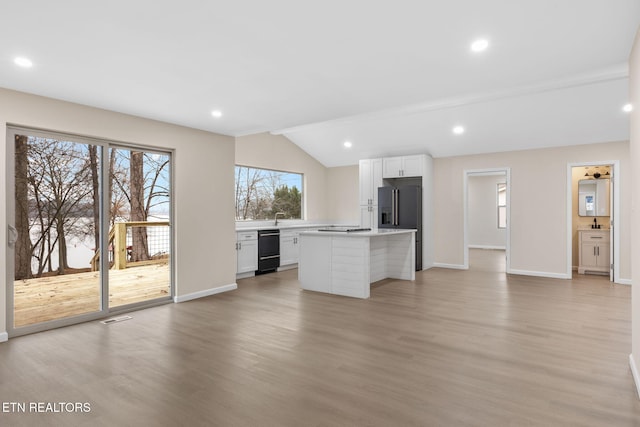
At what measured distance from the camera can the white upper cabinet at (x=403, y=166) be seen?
23.7 ft

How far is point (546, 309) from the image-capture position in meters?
4.28

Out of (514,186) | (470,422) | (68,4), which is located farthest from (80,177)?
(514,186)

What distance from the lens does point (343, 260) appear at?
5.07 meters

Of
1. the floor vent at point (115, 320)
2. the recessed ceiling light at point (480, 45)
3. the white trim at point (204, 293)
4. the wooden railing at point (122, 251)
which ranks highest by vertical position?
the recessed ceiling light at point (480, 45)

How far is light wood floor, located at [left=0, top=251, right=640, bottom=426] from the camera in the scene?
2.11 metres

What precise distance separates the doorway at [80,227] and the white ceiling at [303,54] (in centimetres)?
62

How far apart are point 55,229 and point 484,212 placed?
10.3 metres

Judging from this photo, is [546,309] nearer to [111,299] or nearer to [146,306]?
[146,306]

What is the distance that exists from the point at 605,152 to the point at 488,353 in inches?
198

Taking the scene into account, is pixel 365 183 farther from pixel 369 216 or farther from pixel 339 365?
pixel 339 365

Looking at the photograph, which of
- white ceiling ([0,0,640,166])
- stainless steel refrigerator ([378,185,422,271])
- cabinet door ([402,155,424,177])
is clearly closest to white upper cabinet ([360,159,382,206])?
stainless steel refrigerator ([378,185,422,271])

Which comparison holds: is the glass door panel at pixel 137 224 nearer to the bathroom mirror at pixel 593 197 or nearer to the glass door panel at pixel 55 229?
the glass door panel at pixel 55 229

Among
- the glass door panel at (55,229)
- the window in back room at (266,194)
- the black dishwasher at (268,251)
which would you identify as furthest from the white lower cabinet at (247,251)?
the glass door panel at (55,229)

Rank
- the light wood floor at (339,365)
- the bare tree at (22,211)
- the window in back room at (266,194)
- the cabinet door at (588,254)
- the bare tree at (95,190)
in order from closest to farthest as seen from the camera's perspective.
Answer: the light wood floor at (339,365), the bare tree at (22,211), the bare tree at (95,190), the cabinet door at (588,254), the window in back room at (266,194)
